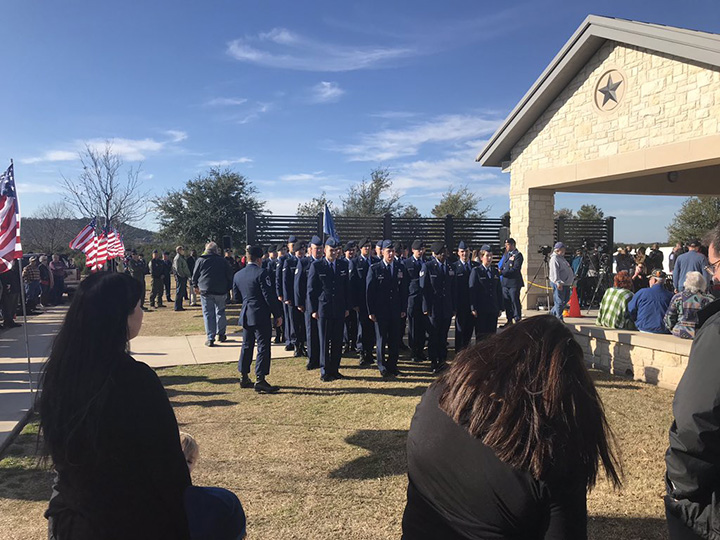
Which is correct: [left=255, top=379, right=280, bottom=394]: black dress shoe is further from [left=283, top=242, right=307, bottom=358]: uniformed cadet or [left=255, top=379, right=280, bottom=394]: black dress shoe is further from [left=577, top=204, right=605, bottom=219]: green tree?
[left=577, top=204, right=605, bottom=219]: green tree

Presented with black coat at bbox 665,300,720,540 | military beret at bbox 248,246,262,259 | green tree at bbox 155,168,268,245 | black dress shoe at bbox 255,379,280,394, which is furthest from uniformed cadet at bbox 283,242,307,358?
green tree at bbox 155,168,268,245

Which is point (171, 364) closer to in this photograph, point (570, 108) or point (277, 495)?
point (277, 495)

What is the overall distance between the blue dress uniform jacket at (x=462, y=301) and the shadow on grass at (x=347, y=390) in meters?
2.06

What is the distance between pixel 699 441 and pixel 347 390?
571 centimetres

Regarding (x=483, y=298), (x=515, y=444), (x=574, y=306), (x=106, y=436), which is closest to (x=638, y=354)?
(x=483, y=298)

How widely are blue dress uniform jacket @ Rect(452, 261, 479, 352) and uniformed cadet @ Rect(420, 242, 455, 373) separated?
26cm

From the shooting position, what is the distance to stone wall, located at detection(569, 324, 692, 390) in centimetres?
702

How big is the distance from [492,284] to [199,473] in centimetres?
608

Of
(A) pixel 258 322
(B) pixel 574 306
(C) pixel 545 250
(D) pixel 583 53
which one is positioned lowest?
(B) pixel 574 306

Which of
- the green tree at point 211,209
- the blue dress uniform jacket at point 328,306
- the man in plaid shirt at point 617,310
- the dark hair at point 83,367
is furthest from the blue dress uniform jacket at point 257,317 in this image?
the green tree at point 211,209

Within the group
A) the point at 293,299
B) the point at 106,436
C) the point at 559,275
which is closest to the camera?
the point at 106,436

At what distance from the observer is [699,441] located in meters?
1.88

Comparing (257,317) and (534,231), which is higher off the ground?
(534,231)

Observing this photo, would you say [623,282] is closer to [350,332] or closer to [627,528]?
[350,332]
